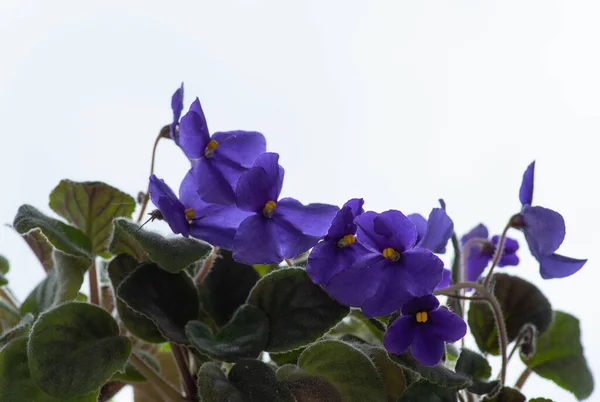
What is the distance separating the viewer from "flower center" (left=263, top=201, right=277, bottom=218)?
0.55 metres

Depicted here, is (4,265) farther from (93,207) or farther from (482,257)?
(482,257)

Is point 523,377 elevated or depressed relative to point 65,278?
depressed

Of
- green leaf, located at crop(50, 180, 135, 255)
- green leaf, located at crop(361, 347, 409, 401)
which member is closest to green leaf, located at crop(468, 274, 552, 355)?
green leaf, located at crop(361, 347, 409, 401)

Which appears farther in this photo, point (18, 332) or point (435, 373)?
point (18, 332)

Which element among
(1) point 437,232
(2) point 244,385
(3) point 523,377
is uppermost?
(1) point 437,232

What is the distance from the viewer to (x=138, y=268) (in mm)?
607

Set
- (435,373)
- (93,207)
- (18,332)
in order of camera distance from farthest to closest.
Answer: (93,207), (18,332), (435,373)

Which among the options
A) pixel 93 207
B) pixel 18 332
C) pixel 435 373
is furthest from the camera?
pixel 93 207

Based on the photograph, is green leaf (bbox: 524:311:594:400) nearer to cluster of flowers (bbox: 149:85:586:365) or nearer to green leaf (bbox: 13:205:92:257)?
cluster of flowers (bbox: 149:85:586:365)

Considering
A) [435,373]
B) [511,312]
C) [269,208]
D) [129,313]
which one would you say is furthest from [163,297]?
[511,312]

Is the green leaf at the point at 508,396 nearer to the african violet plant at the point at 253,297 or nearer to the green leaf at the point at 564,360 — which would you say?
the african violet plant at the point at 253,297

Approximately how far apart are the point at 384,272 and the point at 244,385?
14 centimetres

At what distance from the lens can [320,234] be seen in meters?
0.55

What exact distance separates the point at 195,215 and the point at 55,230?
0.15 meters
